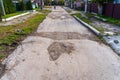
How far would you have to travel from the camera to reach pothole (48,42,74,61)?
581cm

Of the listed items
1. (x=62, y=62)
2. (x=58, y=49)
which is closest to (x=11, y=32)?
(x=58, y=49)

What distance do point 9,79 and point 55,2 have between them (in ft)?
306

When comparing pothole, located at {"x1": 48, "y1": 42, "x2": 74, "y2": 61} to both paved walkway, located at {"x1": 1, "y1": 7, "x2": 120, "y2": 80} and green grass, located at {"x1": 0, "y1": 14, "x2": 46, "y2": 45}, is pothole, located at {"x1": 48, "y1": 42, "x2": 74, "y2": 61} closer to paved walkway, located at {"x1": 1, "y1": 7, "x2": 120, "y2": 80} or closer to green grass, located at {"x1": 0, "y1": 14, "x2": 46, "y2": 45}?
paved walkway, located at {"x1": 1, "y1": 7, "x2": 120, "y2": 80}

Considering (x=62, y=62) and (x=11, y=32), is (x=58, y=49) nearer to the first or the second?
(x=62, y=62)

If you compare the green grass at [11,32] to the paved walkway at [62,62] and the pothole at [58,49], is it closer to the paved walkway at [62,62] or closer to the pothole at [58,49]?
the paved walkway at [62,62]

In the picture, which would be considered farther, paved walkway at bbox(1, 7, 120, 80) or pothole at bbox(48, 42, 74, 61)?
pothole at bbox(48, 42, 74, 61)

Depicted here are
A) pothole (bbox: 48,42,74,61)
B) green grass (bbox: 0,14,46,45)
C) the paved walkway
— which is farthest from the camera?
green grass (bbox: 0,14,46,45)

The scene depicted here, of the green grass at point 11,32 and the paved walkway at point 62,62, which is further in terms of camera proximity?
the green grass at point 11,32

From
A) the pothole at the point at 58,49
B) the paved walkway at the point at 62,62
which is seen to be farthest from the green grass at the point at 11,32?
the pothole at the point at 58,49

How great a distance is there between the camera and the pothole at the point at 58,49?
5806mm

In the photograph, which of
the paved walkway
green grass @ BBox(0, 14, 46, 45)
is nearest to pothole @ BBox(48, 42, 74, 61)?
the paved walkway

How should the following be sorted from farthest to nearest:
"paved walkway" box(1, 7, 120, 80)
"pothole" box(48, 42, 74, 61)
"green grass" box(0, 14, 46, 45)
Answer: "green grass" box(0, 14, 46, 45) < "pothole" box(48, 42, 74, 61) < "paved walkway" box(1, 7, 120, 80)

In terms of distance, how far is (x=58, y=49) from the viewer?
21.3 ft

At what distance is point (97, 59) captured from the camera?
5.44 meters
